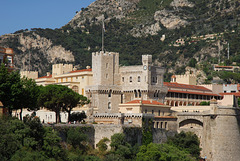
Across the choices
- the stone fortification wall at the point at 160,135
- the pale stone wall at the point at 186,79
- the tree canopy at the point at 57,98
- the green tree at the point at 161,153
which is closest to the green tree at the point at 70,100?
the tree canopy at the point at 57,98

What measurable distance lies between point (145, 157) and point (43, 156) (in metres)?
18.8

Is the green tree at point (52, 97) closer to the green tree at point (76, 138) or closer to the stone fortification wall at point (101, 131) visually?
the stone fortification wall at point (101, 131)

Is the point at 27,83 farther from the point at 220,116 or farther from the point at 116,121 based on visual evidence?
the point at 220,116

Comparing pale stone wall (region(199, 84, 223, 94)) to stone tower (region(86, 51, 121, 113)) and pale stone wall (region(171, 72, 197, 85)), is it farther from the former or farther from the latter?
stone tower (region(86, 51, 121, 113))

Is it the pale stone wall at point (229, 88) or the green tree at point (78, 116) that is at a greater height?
the pale stone wall at point (229, 88)

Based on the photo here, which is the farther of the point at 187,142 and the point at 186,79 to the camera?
the point at 186,79

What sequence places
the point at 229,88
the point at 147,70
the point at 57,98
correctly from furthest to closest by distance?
the point at 229,88 < the point at 147,70 < the point at 57,98

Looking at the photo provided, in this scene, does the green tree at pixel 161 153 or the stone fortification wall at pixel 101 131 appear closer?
the stone fortification wall at pixel 101 131

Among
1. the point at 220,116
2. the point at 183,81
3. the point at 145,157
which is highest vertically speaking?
the point at 183,81

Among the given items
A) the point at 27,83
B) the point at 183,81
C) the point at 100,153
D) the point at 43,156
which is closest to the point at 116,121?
the point at 100,153

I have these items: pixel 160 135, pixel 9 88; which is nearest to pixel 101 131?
pixel 160 135

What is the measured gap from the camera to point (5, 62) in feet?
270

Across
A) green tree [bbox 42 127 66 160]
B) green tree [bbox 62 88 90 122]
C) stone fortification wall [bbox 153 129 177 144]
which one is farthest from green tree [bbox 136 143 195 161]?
green tree [bbox 62 88 90 122]

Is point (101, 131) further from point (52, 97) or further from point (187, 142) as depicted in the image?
point (187, 142)
